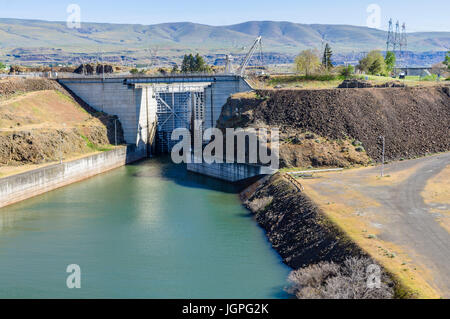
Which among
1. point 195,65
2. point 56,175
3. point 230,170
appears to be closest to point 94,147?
point 56,175

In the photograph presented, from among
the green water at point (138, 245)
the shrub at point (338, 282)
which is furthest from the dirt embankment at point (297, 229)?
the green water at point (138, 245)

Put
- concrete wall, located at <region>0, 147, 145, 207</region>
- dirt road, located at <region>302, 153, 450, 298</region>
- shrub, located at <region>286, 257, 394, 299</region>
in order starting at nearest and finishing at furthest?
shrub, located at <region>286, 257, 394, 299</region>
dirt road, located at <region>302, 153, 450, 298</region>
concrete wall, located at <region>0, 147, 145, 207</region>

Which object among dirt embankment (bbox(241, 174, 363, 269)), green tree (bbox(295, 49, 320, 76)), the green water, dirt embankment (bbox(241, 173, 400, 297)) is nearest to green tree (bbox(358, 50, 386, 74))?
green tree (bbox(295, 49, 320, 76))

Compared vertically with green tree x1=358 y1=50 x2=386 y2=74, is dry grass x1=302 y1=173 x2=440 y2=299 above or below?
below

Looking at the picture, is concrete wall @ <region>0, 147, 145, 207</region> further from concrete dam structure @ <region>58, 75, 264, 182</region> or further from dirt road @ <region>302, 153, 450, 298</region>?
dirt road @ <region>302, 153, 450, 298</region>

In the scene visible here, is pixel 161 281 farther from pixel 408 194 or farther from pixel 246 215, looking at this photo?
pixel 408 194

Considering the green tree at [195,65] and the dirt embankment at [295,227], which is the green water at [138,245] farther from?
the green tree at [195,65]

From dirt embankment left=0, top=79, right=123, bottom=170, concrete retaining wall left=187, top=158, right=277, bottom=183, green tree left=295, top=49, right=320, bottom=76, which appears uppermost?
green tree left=295, top=49, right=320, bottom=76
